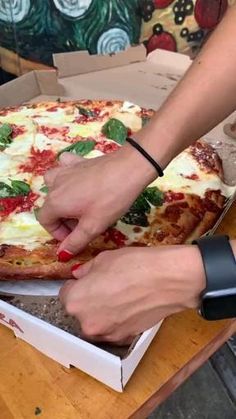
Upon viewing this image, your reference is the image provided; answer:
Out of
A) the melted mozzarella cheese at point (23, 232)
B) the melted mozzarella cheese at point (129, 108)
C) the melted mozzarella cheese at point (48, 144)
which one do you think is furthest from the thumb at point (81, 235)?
the melted mozzarella cheese at point (129, 108)

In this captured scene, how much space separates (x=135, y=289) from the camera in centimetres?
55

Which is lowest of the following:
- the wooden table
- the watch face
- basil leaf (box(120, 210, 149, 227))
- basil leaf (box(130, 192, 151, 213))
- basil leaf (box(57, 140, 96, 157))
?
the wooden table

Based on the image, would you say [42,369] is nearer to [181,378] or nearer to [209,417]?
[181,378]

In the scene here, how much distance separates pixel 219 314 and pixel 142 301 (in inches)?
3.0

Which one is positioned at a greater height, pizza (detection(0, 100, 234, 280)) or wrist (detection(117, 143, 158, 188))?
wrist (detection(117, 143, 158, 188))

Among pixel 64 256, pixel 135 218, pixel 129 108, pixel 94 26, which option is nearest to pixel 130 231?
pixel 135 218

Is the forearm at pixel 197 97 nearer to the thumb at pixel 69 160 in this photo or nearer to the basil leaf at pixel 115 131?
the thumb at pixel 69 160

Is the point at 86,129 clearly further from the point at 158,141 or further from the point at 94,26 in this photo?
the point at 94,26

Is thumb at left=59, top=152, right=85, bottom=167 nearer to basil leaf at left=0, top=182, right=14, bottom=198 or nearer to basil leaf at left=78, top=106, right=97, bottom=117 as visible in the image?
basil leaf at left=0, top=182, right=14, bottom=198

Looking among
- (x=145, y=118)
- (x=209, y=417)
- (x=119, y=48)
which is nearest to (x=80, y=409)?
(x=145, y=118)

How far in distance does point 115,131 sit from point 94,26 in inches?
29.5

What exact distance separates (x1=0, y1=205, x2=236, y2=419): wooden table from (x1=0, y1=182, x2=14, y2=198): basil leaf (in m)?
0.25

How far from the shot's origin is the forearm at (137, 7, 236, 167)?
0.72 metres

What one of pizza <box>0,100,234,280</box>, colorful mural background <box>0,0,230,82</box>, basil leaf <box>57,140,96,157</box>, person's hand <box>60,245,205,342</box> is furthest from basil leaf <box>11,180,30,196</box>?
colorful mural background <box>0,0,230,82</box>
